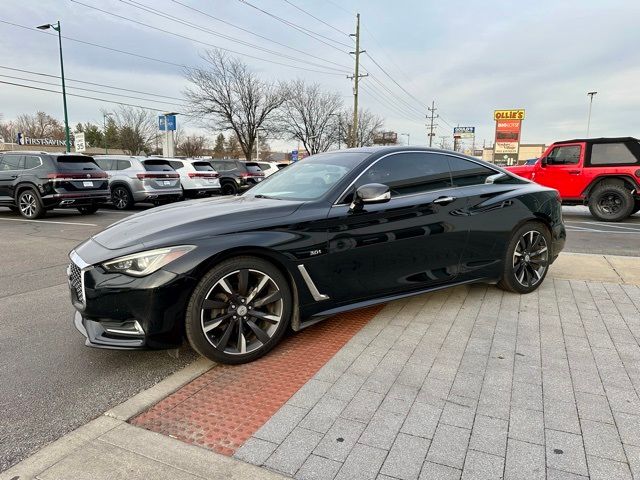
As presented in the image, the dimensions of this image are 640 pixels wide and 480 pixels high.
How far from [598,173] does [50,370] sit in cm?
1214

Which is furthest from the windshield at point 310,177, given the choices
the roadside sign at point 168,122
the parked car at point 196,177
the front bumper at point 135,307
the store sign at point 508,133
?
the store sign at point 508,133

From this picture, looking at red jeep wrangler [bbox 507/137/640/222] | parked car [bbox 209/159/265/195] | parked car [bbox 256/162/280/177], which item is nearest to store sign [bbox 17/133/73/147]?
parked car [bbox 256/162/280/177]

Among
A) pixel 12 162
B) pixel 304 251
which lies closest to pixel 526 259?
pixel 304 251

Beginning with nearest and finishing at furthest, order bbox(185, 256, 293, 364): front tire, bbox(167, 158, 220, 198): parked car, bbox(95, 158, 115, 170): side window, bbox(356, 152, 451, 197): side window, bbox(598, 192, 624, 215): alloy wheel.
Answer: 1. bbox(185, 256, 293, 364): front tire
2. bbox(356, 152, 451, 197): side window
3. bbox(598, 192, 624, 215): alloy wheel
4. bbox(95, 158, 115, 170): side window
5. bbox(167, 158, 220, 198): parked car

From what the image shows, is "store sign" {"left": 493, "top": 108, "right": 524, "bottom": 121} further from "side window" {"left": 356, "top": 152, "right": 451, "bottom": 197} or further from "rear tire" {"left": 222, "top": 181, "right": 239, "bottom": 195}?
"side window" {"left": 356, "top": 152, "right": 451, "bottom": 197}

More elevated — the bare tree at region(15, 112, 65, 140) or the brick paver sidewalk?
the bare tree at region(15, 112, 65, 140)

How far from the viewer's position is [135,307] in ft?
9.02

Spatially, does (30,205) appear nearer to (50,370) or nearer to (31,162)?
(31,162)

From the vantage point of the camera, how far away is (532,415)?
2436 mm

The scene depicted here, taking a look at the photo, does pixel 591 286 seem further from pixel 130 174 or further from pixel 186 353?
pixel 130 174

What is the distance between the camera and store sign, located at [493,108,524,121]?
5341cm

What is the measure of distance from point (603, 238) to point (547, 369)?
22.4 ft

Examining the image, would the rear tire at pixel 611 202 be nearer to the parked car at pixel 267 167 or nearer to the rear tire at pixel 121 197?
the parked car at pixel 267 167

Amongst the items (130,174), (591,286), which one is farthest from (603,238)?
(130,174)
